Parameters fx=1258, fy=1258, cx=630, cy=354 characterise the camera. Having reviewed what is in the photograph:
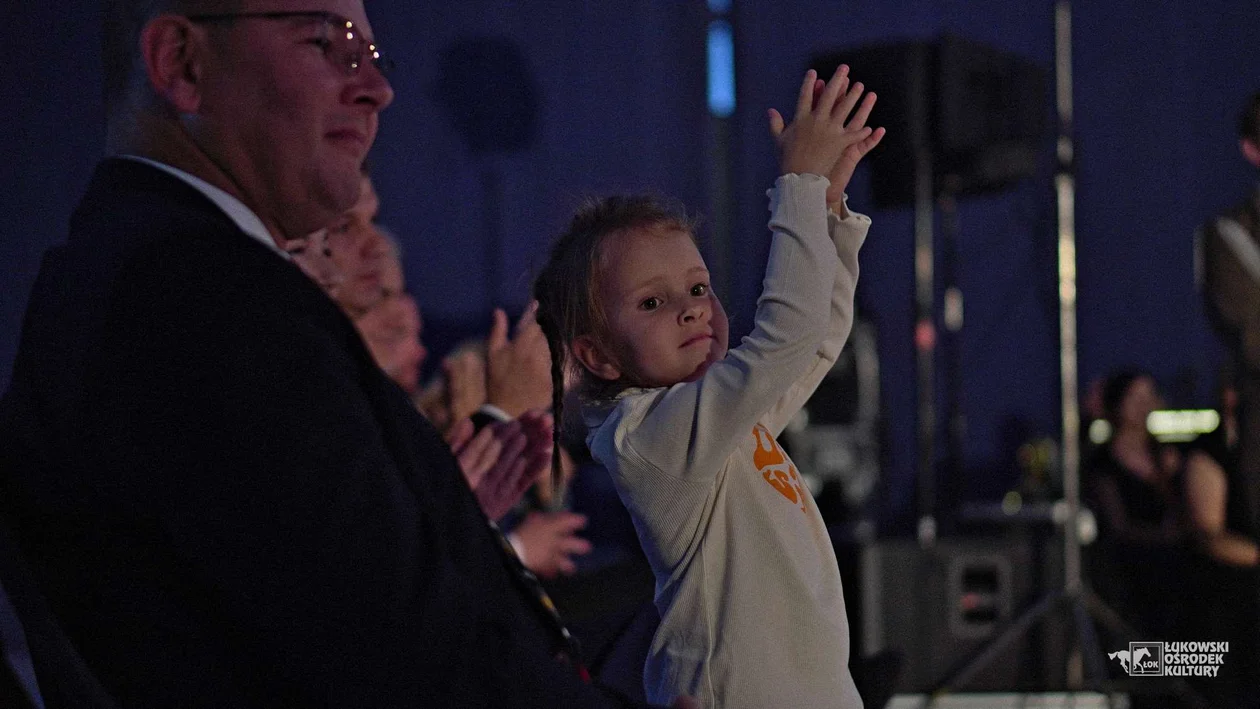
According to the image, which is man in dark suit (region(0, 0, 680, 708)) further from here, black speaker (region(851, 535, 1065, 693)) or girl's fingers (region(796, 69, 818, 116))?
black speaker (region(851, 535, 1065, 693))

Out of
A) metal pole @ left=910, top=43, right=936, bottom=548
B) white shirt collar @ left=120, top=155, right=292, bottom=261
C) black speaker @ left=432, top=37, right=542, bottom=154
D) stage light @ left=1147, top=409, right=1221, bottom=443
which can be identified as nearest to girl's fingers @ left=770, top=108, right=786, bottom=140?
white shirt collar @ left=120, top=155, right=292, bottom=261

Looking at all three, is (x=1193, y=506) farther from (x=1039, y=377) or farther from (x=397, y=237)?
(x=397, y=237)

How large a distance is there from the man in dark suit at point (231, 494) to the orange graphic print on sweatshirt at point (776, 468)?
0.43 meters

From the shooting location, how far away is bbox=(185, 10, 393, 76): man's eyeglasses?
42.8 inches

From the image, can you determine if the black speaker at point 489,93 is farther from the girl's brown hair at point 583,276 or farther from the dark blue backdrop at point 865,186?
the girl's brown hair at point 583,276

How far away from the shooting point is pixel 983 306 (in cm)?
665

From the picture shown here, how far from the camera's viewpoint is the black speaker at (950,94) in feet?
13.8

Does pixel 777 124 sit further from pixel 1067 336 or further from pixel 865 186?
pixel 865 186

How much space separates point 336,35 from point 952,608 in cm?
336

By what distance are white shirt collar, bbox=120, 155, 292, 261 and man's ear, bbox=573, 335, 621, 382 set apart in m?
0.45

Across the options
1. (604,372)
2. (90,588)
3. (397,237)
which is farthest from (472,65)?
(90,588)

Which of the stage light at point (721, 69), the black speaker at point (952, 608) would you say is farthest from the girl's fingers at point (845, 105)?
the stage light at point (721, 69)

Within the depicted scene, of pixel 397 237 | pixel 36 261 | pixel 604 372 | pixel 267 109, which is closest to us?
pixel 267 109

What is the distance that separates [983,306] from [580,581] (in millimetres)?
4092
